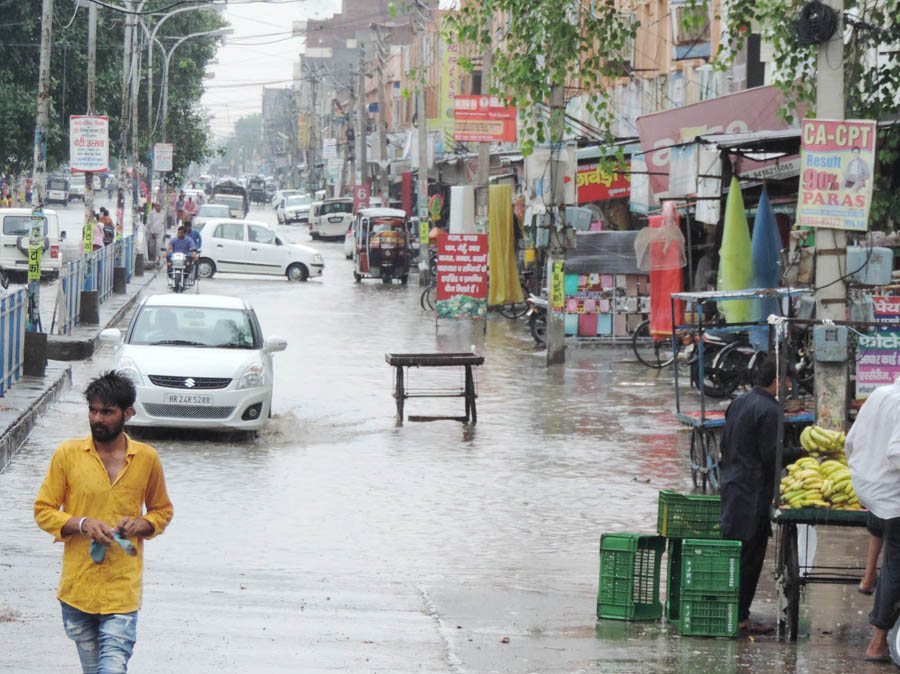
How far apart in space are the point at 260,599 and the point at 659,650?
244 centimetres

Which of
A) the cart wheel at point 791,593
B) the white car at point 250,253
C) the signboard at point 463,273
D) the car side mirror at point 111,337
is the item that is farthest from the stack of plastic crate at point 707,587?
the white car at point 250,253

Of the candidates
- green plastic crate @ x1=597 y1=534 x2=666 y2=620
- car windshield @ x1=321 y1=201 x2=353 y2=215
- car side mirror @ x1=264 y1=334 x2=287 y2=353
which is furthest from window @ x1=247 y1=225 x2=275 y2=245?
green plastic crate @ x1=597 y1=534 x2=666 y2=620

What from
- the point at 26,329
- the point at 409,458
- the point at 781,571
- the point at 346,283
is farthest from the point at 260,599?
the point at 346,283

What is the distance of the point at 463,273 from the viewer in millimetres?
30328

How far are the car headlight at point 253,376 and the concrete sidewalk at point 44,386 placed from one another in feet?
7.45

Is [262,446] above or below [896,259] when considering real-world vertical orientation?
below

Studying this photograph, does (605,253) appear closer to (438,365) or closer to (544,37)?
(544,37)

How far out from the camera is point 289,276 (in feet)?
148

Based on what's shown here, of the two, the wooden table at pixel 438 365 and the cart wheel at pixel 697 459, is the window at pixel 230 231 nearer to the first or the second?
the wooden table at pixel 438 365

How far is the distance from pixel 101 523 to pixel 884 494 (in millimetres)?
4166

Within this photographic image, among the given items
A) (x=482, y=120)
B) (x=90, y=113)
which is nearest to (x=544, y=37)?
(x=90, y=113)

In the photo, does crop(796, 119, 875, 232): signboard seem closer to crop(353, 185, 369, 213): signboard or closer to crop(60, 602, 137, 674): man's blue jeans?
crop(60, 602, 137, 674): man's blue jeans

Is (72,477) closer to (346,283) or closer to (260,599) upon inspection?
(260,599)

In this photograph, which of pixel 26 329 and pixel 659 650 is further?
pixel 26 329
